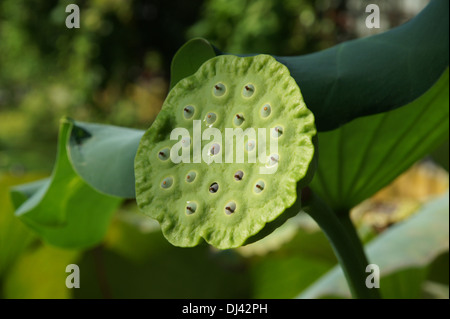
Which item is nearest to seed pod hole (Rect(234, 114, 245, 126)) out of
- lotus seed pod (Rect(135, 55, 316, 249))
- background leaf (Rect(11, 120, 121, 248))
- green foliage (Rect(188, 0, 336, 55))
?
lotus seed pod (Rect(135, 55, 316, 249))

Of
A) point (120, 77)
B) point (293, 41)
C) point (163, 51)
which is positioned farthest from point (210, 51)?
point (163, 51)

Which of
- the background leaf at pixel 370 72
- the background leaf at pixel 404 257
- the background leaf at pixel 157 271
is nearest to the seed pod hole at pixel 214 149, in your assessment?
A: the background leaf at pixel 370 72

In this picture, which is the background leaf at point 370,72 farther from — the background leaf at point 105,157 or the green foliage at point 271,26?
the green foliage at point 271,26

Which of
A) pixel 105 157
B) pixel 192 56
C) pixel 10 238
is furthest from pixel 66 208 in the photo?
pixel 10 238

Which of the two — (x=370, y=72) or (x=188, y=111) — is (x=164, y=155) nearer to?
(x=188, y=111)

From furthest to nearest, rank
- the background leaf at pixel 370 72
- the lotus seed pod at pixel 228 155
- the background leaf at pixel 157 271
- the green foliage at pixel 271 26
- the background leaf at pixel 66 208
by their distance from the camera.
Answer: the green foliage at pixel 271 26, the background leaf at pixel 157 271, the background leaf at pixel 66 208, the background leaf at pixel 370 72, the lotus seed pod at pixel 228 155

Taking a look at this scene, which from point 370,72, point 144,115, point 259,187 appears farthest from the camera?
point 144,115
